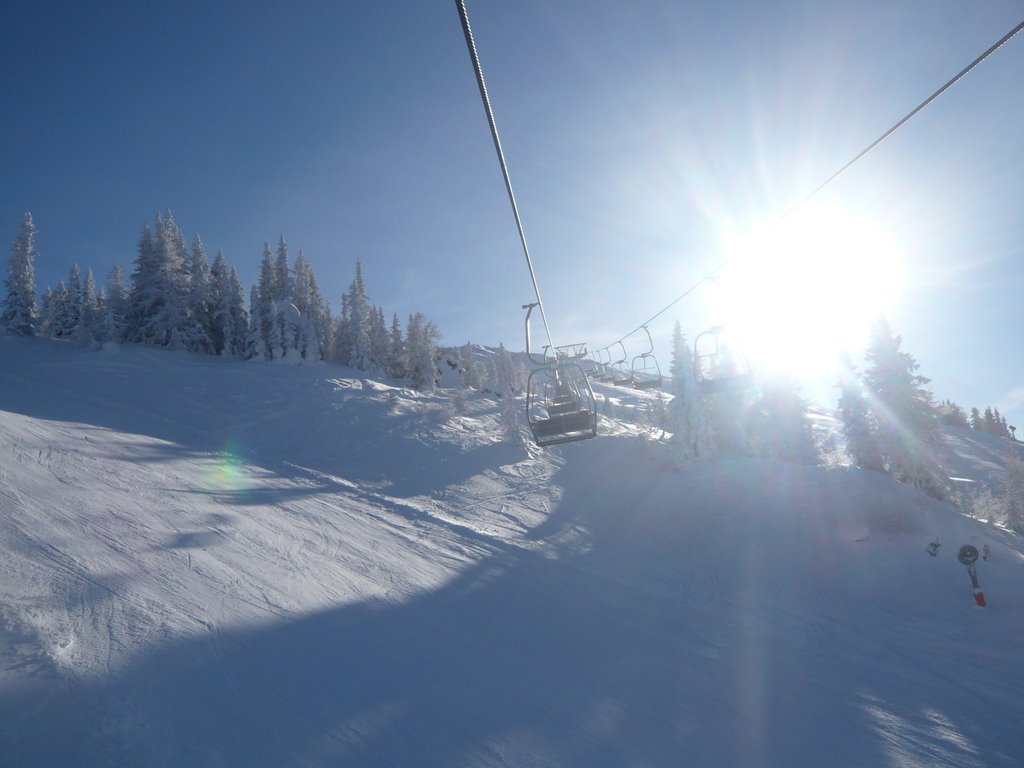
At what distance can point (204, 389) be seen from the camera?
40.8m

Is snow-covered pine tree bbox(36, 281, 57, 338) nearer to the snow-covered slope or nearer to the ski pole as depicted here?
the snow-covered slope

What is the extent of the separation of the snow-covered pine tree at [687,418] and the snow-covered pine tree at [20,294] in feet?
194

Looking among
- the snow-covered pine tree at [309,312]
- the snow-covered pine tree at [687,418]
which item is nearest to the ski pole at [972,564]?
the snow-covered pine tree at [687,418]

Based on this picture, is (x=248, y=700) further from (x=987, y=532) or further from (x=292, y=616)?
(x=987, y=532)

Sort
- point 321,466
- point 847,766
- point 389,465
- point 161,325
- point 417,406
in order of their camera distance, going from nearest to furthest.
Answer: point 847,766 < point 321,466 < point 389,465 < point 417,406 < point 161,325

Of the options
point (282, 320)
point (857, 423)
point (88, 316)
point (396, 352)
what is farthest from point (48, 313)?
point (857, 423)

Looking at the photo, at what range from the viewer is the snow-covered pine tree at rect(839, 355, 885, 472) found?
32.5 meters

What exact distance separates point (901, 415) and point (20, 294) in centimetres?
7276

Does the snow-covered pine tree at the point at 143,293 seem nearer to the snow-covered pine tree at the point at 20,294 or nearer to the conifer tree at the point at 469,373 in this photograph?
the snow-covered pine tree at the point at 20,294

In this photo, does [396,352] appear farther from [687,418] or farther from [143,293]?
[687,418]

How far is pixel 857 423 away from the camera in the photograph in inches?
1319

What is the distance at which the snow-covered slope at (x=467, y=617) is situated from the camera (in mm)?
7410

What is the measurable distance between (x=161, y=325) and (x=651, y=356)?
53.1 metres

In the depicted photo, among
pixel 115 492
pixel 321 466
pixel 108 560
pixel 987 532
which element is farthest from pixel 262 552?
pixel 987 532
